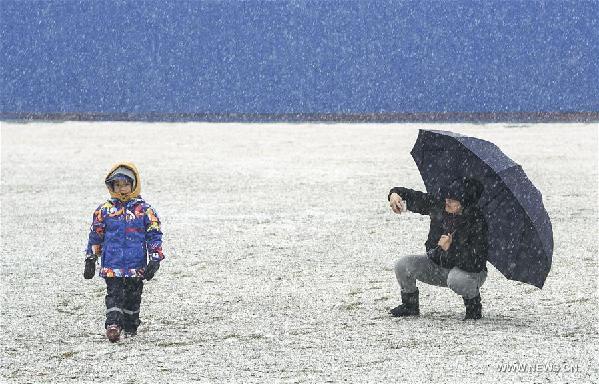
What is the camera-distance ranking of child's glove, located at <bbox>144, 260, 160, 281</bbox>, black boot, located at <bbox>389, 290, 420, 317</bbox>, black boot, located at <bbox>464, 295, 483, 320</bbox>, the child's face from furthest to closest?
1. black boot, located at <bbox>389, 290, 420, 317</bbox>
2. black boot, located at <bbox>464, 295, 483, 320</bbox>
3. the child's face
4. child's glove, located at <bbox>144, 260, 160, 281</bbox>

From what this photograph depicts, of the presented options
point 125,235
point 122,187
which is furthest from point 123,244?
point 122,187

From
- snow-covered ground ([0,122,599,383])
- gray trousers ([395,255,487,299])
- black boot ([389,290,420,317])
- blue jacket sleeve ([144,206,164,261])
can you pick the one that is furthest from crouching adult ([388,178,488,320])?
blue jacket sleeve ([144,206,164,261])

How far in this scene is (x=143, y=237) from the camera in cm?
483

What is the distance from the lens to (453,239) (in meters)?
4.98

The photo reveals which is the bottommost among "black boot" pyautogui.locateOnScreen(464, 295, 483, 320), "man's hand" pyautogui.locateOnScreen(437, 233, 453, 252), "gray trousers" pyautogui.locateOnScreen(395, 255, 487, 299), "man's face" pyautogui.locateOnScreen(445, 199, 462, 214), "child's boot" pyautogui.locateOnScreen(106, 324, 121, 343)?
"child's boot" pyautogui.locateOnScreen(106, 324, 121, 343)

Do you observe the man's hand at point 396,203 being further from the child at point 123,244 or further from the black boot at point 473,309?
the child at point 123,244

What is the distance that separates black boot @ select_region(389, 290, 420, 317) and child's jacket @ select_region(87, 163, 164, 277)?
134 cm

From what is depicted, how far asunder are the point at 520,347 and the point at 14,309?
2.85m

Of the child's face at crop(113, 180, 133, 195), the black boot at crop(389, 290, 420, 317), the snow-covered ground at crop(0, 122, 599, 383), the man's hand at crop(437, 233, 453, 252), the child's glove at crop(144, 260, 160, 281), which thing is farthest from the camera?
the black boot at crop(389, 290, 420, 317)

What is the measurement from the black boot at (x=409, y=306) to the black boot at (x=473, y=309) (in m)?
0.27

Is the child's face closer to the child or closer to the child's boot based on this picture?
the child

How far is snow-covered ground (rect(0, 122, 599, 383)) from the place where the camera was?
4.31 m

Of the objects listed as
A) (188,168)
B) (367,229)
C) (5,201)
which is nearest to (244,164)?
(188,168)

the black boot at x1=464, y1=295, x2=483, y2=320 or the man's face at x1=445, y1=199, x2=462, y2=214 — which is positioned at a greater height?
the man's face at x1=445, y1=199, x2=462, y2=214
